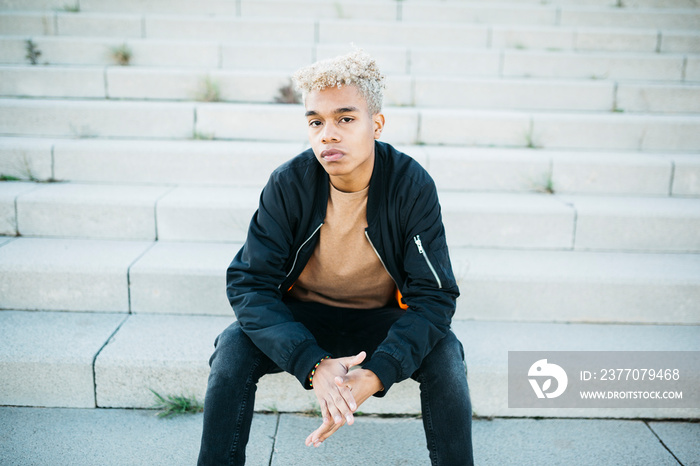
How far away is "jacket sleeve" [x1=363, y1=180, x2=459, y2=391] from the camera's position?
1713 millimetres

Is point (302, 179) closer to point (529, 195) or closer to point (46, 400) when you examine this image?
point (46, 400)

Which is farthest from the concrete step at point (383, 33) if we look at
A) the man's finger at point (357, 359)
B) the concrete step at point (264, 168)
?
the man's finger at point (357, 359)

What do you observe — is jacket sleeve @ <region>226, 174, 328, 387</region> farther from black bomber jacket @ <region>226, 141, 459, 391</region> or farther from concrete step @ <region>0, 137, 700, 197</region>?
concrete step @ <region>0, 137, 700, 197</region>

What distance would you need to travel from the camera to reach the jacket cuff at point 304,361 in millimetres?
1691

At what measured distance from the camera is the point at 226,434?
164 centimetres

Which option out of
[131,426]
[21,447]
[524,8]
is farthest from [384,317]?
[524,8]

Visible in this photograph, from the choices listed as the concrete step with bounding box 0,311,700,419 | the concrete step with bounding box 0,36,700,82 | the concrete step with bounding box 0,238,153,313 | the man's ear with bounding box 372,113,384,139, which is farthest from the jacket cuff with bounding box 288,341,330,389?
the concrete step with bounding box 0,36,700,82

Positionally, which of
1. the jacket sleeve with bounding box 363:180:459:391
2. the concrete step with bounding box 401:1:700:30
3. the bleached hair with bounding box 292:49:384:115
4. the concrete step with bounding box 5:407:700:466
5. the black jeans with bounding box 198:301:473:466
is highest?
the concrete step with bounding box 401:1:700:30

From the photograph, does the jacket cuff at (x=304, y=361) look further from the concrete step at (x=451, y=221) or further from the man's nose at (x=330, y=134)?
the concrete step at (x=451, y=221)

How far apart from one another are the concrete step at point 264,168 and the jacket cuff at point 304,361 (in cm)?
172

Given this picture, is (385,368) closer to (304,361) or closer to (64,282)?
(304,361)

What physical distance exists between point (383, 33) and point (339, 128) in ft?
9.29

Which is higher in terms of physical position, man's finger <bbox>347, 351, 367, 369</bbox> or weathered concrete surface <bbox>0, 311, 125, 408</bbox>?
man's finger <bbox>347, 351, 367, 369</bbox>

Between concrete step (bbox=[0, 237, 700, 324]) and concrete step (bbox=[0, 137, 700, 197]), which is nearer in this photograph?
concrete step (bbox=[0, 237, 700, 324])
